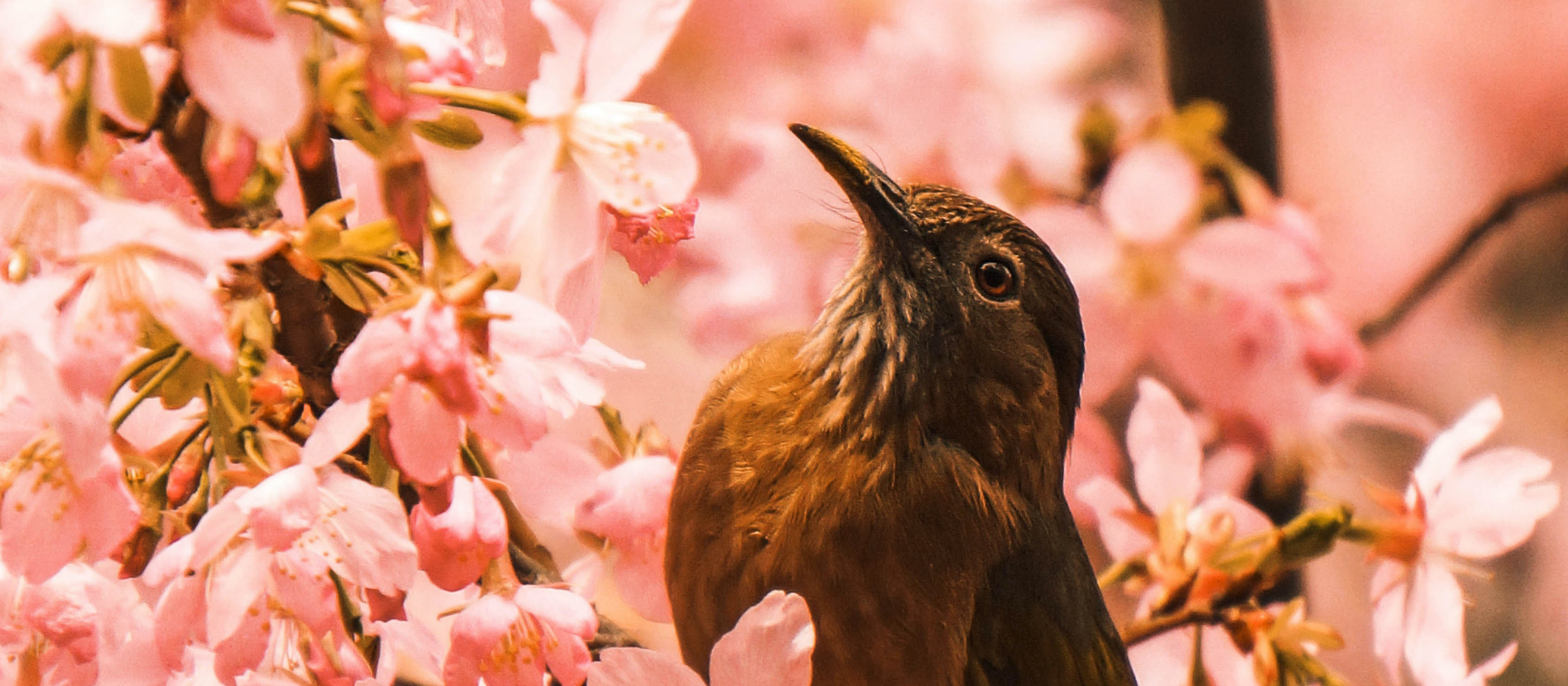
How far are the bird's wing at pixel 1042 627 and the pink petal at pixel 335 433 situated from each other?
1.13 feet

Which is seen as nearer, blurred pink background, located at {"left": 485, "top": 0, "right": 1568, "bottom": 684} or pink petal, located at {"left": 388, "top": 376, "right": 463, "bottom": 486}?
pink petal, located at {"left": 388, "top": 376, "right": 463, "bottom": 486}

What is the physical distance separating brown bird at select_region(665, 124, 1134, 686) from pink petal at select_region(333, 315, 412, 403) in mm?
262

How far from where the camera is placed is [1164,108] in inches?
44.8

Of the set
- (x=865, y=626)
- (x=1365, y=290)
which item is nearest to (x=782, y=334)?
(x=865, y=626)

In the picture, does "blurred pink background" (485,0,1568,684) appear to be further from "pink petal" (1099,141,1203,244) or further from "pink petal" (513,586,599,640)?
"pink petal" (513,586,599,640)

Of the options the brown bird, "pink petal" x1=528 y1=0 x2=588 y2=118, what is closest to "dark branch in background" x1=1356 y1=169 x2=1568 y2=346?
the brown bird

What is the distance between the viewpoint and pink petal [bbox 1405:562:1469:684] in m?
0.60

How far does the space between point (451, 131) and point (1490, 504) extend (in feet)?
1.90

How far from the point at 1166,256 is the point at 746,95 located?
21.5 inches

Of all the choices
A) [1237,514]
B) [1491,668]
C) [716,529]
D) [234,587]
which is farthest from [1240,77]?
[234,587]

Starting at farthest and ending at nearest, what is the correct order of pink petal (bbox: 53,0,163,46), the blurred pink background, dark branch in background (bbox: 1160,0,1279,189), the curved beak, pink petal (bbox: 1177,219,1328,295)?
1. the blurred pink background
2. dark branch in background (bbox: 1160,0,1279,189)
3. pink petal (bbox: 1177,219,1328,295)
4. the curved beak
5. pink petal (bbox: 53,0,163,46)

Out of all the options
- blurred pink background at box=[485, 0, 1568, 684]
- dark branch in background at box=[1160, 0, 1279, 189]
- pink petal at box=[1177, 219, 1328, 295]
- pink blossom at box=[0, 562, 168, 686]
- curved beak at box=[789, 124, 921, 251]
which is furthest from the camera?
blurred pink background at box=[485, 0, 1568, 684]

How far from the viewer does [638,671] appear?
14.6 inches

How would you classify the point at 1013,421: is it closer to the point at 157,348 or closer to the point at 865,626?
the point at 865,626
